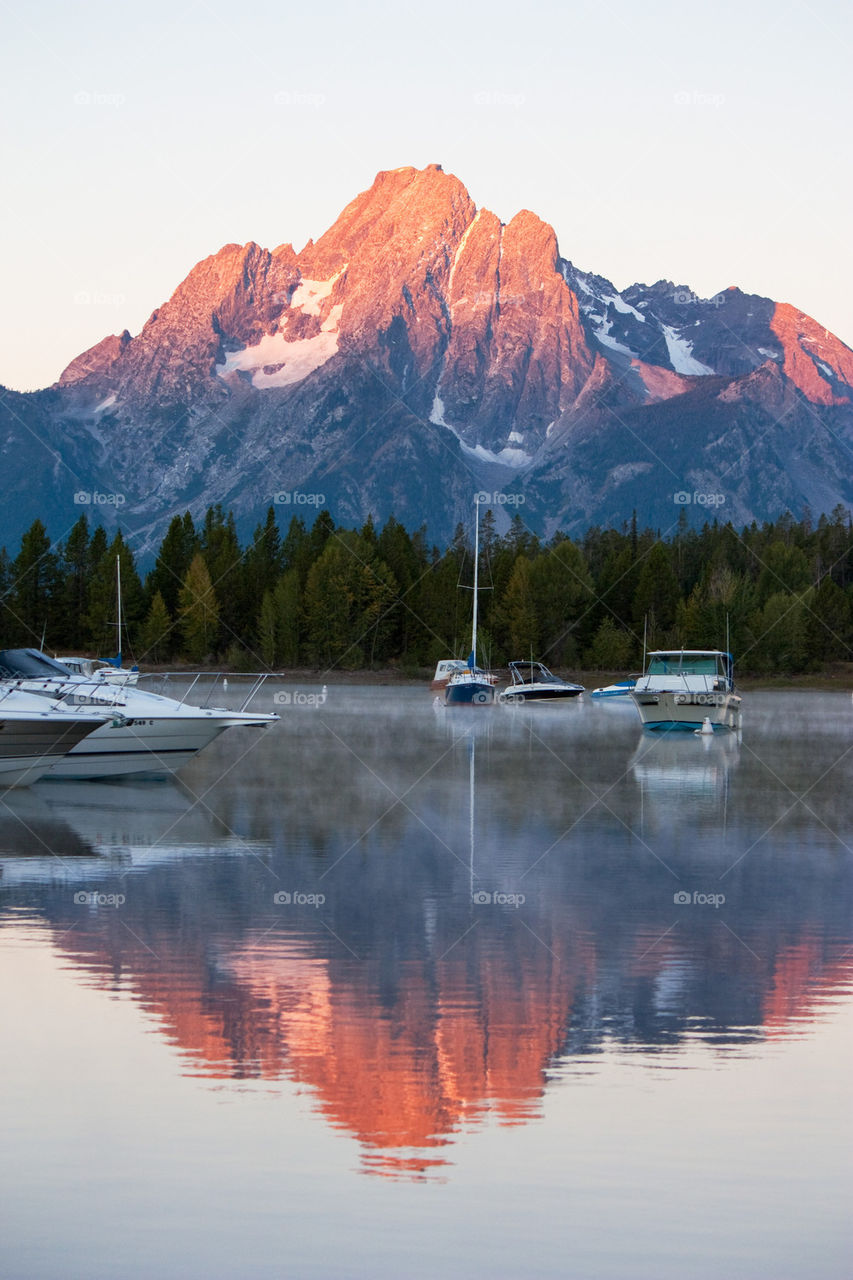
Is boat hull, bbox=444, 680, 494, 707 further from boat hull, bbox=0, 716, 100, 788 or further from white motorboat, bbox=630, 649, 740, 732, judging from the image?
boat hull, bbox=0, 716, 100, 788

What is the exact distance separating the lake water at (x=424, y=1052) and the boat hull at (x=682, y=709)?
5245 centimetres

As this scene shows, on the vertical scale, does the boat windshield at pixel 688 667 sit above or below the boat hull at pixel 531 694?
above

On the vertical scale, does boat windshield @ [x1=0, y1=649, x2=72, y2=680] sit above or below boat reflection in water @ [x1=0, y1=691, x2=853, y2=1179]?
above

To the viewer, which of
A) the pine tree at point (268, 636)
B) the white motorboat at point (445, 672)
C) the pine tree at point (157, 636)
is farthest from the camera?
the pine tree at point (268, 636)

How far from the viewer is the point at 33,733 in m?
44.4

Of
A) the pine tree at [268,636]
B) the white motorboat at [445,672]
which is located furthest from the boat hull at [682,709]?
the pine tree at [268,636]

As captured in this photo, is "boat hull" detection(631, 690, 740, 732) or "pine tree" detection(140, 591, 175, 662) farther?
"pine tree" detection(140, 591, 175, 662)

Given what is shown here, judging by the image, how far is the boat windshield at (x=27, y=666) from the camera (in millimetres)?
48500

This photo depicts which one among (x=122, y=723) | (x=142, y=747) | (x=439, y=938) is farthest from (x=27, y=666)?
(x=439, y=938)

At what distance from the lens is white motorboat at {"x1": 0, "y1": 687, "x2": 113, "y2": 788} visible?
145 ft

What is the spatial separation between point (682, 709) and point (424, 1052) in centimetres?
7477

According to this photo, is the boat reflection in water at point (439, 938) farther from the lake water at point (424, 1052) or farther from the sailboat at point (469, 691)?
the sailboat at point (469, 691)

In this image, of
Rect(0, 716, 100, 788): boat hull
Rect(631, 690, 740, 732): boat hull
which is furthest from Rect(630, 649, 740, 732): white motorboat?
Rect(0, 716, 100, 788): boat hull

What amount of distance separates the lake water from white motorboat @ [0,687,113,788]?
7.92 m
